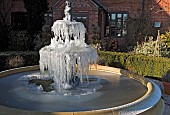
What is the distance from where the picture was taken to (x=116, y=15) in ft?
55.2

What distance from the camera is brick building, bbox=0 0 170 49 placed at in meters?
16.2

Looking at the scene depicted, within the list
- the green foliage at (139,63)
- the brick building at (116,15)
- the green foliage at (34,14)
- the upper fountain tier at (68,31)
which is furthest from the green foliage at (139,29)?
the upper fountain tier at (68,31)

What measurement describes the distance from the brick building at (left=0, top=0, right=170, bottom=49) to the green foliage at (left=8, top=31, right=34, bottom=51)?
2.18m

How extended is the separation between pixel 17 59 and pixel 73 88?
5.22m

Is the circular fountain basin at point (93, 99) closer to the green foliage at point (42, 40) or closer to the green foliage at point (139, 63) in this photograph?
the green foliage at point (139, 63)

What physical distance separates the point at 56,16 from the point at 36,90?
959cm

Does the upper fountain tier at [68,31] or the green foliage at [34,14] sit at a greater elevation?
the green foliage at [34,14]

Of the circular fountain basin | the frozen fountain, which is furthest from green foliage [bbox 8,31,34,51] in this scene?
the frozen fountain

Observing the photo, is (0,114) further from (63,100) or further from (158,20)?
(158,20)

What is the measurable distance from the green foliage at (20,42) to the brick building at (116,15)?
218 cm

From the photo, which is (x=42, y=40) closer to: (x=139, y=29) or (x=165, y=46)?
(x=139, y=29)

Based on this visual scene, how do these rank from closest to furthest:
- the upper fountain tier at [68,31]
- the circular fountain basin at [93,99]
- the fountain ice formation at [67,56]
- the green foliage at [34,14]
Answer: the circular fountain basin at [93,99], the fountain ice formation at [67,56], the upper fountain tier at [68,31], the green foliage at [34,14]

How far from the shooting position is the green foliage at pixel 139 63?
10734 mm

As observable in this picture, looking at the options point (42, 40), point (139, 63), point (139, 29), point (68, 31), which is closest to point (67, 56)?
point (68, 31)
